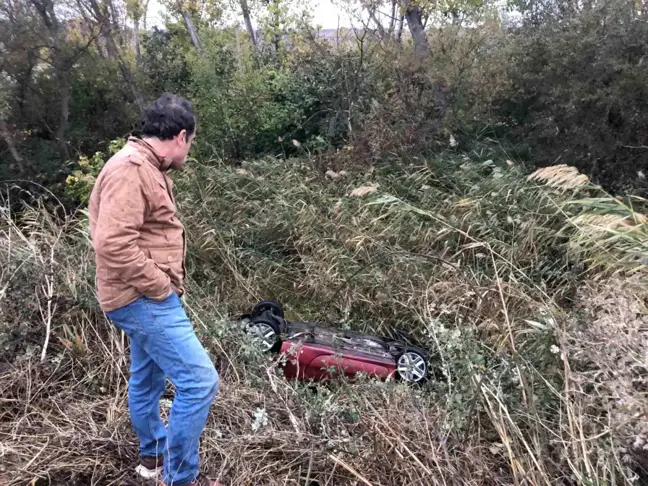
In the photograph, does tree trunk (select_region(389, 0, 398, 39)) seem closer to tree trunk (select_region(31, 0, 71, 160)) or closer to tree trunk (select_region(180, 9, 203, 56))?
tree trunk (select_region(180, 9, 203, 56))

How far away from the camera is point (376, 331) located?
4523 millimetres

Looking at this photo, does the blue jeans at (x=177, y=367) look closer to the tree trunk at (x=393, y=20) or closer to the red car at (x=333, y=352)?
the red car at (x=333, y=352)

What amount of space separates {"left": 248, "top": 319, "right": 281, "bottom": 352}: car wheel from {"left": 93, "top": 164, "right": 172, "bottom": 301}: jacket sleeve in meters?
1.44

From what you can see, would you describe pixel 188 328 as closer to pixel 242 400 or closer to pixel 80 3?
pixel 242 400

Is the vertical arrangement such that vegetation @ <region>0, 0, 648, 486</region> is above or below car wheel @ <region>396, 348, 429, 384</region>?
above

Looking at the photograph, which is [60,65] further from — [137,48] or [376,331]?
[376,331]

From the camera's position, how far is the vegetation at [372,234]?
269cm

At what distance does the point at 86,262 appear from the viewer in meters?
4.32

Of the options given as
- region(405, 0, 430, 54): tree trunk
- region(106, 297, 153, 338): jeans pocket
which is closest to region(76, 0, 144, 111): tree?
region(405, 0, 430, 54): tree trunk

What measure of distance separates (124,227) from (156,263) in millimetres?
241

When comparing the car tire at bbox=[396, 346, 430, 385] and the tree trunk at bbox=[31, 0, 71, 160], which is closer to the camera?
the car tire at bbox=[396, 346, 430, 385]

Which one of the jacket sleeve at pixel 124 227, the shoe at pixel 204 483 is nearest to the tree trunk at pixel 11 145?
the jacket sleeve at pixel 124 227

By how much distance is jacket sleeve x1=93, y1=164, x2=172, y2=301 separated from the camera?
2217 millimetres

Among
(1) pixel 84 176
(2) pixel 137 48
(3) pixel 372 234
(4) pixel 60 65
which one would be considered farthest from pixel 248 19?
(3) pixel 372 234
